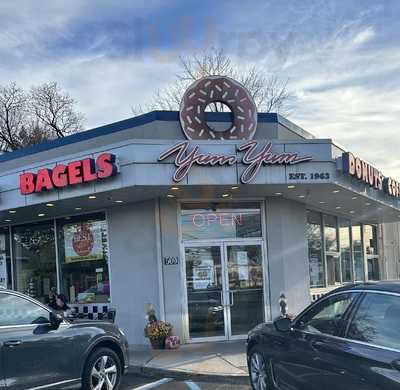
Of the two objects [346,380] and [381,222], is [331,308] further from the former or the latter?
[381,222]

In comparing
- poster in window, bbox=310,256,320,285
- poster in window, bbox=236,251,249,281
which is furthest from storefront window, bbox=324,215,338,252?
poster in window, bbox=236,251,249,281

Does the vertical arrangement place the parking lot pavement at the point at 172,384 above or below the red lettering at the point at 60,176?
below

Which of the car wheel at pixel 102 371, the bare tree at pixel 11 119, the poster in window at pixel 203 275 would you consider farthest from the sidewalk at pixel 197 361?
the bare tree at pixel 11 119

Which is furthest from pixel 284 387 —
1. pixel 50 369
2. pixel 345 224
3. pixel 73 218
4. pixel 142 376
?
pixel 345 224

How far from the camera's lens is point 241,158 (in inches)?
425

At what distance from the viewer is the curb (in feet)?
27.8

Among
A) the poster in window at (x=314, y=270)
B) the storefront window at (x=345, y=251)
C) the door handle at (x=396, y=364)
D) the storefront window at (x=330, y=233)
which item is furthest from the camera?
the storefront window at (x=345, y=251)

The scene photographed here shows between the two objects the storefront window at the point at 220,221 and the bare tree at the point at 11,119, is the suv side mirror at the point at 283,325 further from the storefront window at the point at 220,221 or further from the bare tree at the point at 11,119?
the bare tree at the point at 11,119

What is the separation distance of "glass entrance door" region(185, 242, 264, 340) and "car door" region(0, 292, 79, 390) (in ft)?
18.5

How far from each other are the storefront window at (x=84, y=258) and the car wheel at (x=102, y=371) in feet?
18.7

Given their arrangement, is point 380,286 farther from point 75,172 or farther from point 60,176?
point 60,176

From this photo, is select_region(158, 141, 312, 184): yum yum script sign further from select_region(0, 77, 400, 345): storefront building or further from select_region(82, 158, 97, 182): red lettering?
select_region(82, 158, 97, 182): red lettering

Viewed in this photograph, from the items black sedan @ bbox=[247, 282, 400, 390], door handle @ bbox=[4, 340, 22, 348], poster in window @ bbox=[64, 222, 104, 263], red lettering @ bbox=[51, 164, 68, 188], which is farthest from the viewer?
poster in window @ bbox=[64, 222, 104, 263]

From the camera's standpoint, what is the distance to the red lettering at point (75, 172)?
430 inches
